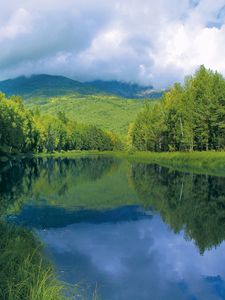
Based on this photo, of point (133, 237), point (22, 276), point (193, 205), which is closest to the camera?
point (22, 276)

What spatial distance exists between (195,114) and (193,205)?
53.3 m

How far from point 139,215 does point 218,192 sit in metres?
11.3

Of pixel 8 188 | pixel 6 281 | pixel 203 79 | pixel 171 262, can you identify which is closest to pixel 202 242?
pixel 171 262

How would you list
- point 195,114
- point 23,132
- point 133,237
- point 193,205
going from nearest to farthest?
point 133,237, point 193,205, point 195,114, point 23,132

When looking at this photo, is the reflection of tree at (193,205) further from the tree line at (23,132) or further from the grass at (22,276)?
the tree line at (23,132)

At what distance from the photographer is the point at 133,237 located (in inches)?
845

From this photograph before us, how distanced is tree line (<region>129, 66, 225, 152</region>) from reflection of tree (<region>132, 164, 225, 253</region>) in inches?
1319

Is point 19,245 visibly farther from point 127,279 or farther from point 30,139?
point 30,139

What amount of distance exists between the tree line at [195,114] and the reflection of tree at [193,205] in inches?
1319

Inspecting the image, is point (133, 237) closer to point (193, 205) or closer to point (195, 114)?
point (193, 205)

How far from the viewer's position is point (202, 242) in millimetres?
19672

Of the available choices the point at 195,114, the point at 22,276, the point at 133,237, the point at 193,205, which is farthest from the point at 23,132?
the point at 22,276

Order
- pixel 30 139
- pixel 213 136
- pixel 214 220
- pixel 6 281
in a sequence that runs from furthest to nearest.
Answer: pixel 30 139 < pixel 213 136 < pixel 214 220 < pixel 6 281

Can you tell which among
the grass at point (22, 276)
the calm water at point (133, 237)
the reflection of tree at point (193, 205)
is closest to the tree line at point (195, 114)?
the reflection of tree at point (193, 205)
